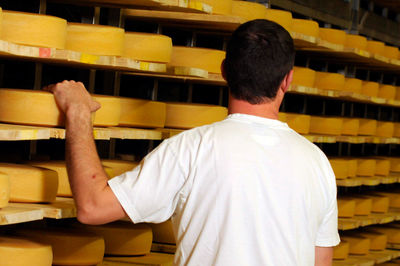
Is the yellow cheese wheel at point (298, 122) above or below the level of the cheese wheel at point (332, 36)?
below

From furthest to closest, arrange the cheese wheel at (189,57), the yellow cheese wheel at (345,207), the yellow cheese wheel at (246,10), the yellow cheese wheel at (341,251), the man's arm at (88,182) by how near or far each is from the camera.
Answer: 1. the yellow cheese wheel at (345,207)
2. the yellow cheese wheel at (341,251)
3. the yellow cheese wheel at (246,10)
4. the cheese wheel at (189,57)
5. the man's arm at (88,182)

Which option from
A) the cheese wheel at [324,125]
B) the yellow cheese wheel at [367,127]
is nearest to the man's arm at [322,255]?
the cheese wheel at [324,125]

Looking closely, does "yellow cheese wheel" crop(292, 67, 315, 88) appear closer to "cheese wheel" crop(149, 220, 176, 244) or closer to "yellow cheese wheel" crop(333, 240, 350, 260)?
"yellow cheese wheel" crop(333, 240, 350, 260)

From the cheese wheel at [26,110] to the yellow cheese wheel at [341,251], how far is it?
8.97 ft

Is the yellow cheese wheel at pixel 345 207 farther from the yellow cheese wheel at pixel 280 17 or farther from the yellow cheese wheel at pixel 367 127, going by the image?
the yellow cheese wheel at pixel 280 17

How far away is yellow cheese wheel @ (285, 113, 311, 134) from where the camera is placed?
4586mm

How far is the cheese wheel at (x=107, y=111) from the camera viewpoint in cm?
312

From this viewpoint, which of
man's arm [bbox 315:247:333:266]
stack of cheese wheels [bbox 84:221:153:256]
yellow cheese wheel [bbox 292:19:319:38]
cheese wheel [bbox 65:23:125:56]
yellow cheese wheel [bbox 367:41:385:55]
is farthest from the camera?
yellow cheese wheel [bbox 367:41:385:55]

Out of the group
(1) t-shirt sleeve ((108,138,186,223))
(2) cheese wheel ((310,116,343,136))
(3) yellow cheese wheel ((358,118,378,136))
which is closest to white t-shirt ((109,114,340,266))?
(1) t-shirt sleeve ((108,138,186,223))

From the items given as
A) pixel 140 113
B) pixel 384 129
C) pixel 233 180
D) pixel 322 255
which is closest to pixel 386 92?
pixel 384 129

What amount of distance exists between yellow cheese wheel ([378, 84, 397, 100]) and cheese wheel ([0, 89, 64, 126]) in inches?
139

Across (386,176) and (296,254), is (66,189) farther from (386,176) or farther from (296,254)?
(386,176)

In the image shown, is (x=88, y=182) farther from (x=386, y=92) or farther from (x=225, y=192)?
(x=386, y=92)

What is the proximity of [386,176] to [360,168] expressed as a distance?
408mm
